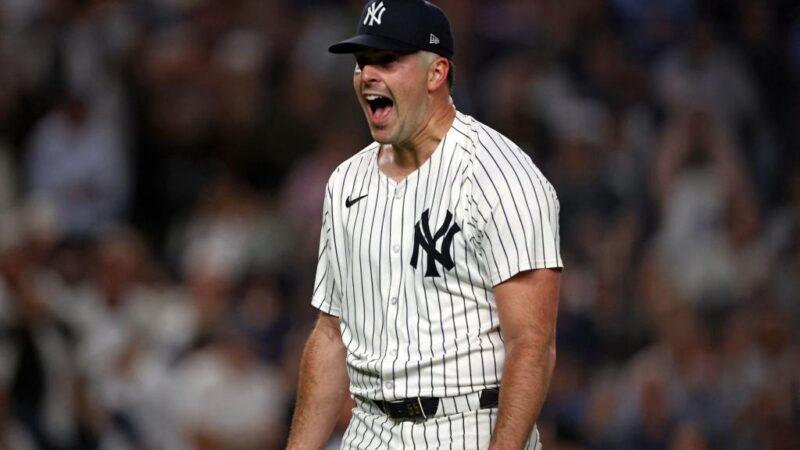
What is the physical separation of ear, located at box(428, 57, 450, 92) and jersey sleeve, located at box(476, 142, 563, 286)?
0.94 ft

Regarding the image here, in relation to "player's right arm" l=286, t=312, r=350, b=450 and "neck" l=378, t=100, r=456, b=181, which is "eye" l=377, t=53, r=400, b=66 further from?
"player's right arm" l=286, t=312, r=350, b=450

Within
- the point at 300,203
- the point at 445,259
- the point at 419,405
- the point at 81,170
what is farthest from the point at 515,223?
the point at 81,170

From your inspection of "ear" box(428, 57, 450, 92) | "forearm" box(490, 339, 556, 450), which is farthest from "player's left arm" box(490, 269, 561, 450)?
"ear" box(428, 57, 450, 92)

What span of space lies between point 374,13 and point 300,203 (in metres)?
4.75

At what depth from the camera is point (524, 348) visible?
3422 millimetres

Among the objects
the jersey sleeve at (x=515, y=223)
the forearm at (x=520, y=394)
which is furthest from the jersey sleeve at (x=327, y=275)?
the forearm at (x=520, y=394)

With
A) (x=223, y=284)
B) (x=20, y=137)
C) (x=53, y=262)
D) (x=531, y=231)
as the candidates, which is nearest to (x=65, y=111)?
(x=20, y=137)

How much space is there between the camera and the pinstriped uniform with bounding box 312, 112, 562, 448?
11.5ft

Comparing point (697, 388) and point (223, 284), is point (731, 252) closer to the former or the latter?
point (697, 388)

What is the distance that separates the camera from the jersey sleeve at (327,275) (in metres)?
3.95

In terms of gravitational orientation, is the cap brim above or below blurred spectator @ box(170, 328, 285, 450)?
above

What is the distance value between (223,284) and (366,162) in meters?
4.14

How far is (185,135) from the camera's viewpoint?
8.88 m

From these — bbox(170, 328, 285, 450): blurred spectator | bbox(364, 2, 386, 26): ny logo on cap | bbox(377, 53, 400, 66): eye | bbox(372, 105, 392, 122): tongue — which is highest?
bbox(364, 2, 386, 26): ny logo on cap
